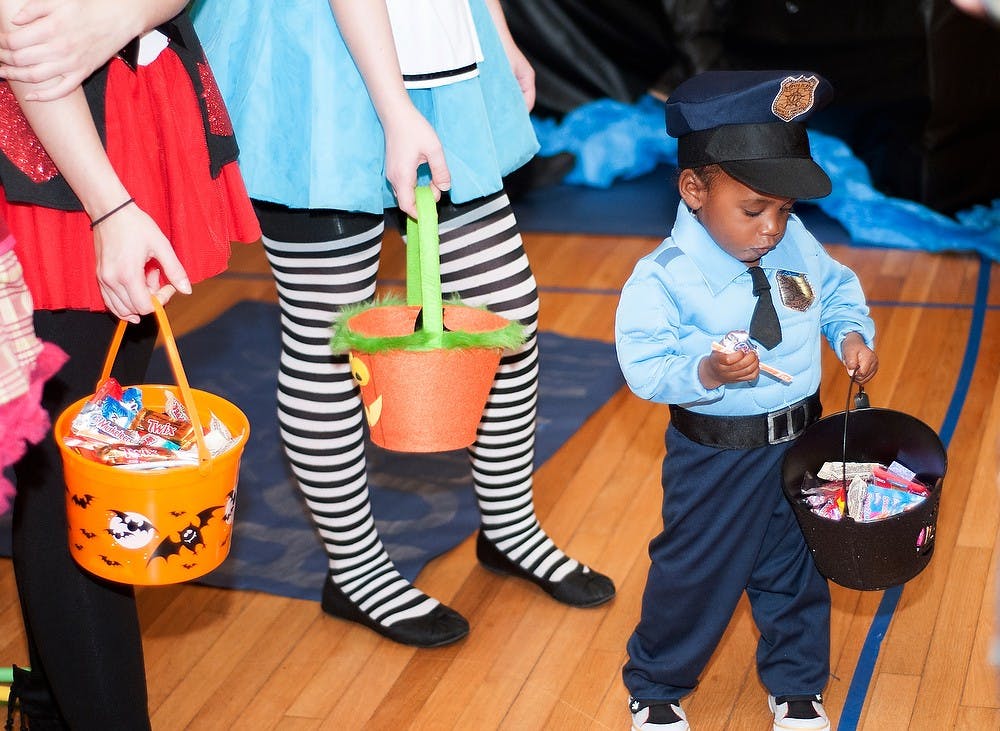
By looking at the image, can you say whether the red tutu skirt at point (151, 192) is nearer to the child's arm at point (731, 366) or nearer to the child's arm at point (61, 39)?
the child's arm at point (61, 39)

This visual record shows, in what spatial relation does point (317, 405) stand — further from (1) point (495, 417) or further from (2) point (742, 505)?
(2) point (742, 505)

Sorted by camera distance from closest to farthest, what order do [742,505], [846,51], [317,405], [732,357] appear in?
1. [732,357]
2. [742,505]
3. [317,405]
4. [846,51]

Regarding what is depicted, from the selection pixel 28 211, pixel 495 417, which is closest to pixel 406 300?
pixel 495 417

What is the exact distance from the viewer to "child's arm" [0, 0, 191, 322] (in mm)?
1396

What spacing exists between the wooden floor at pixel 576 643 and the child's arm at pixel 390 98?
0.79 meters

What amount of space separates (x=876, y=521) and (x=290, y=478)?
1.41 meters

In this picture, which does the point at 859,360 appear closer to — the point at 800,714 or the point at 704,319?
the point at 704,319

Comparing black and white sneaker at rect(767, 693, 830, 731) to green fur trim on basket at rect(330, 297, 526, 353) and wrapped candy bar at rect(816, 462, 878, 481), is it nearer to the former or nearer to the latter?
wrapped candy bar at rect(816, 462, 878, 481)

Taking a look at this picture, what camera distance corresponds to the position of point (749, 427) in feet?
5.77

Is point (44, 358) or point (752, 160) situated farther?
point (752, 160)

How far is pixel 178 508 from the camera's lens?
1.54 metres

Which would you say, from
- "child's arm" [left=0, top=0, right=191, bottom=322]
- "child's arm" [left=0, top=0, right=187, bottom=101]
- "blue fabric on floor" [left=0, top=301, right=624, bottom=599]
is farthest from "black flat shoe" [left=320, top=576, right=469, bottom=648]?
"child's arm" [left=0, top=0, right=187, bottom=101]

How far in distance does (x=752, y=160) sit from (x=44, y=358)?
89 centimetres

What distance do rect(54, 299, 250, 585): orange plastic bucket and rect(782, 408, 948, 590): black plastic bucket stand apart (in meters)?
0.73
